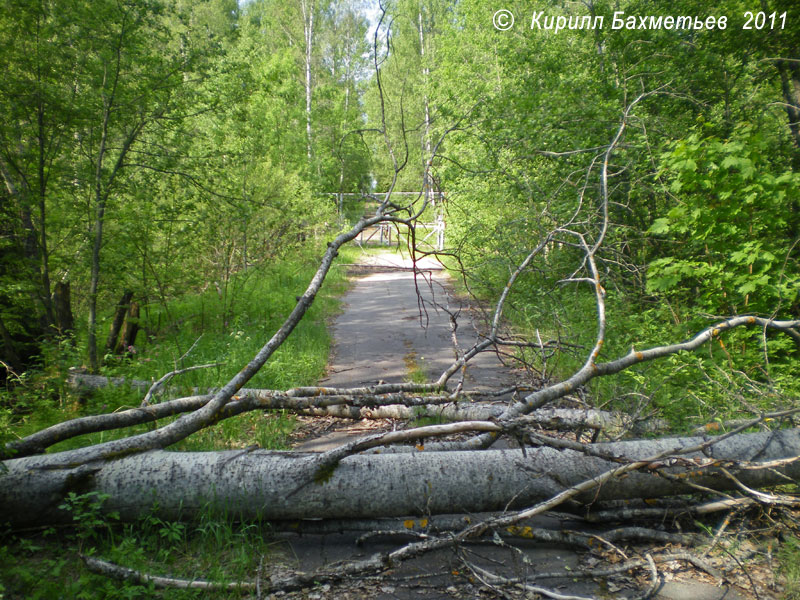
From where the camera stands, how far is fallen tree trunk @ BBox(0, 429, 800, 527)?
3.08 meters

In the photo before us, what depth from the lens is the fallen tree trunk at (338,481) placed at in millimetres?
3076

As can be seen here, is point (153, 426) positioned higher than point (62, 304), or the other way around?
point (62, 304)

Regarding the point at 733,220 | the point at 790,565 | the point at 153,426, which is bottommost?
the point at 790,565

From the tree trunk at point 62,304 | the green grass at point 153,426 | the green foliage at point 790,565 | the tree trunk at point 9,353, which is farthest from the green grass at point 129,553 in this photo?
the tree trunk at point 62,304

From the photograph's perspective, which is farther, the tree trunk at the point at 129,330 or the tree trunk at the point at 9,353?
the tree trunk at the point at 129,330

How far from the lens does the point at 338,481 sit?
3166mm

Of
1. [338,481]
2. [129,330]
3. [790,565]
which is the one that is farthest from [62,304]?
[790,565]

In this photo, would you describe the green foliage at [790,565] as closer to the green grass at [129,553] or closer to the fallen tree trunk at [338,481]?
the fallen tree trunk at [338,481]

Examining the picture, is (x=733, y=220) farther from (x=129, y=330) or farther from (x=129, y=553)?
(x=129, y=330)

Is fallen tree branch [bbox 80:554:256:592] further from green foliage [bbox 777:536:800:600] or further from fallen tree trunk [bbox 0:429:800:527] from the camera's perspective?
green foliage [bbox 777:536:800:600]

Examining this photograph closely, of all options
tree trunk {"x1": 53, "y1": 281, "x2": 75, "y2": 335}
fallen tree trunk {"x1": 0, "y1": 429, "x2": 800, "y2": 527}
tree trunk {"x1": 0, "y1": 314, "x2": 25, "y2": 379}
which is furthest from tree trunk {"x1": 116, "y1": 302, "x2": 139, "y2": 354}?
fallen tree trunk {"x1": 0, "y1": 429, "x2": 800, "y2": 527}

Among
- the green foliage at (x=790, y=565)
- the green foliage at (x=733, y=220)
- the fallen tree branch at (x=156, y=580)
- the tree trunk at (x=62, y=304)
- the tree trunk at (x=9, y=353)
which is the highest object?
the green foliage at (x=733, y=220)

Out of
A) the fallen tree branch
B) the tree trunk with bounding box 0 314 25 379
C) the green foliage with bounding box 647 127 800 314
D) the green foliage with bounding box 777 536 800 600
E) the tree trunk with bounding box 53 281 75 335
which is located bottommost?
the green foliage with bounding box 777 536 800 600

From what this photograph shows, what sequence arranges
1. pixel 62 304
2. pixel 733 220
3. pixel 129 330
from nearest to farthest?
1. pixel 733 220
2. pixel 62 304
3. pixel 129 330
